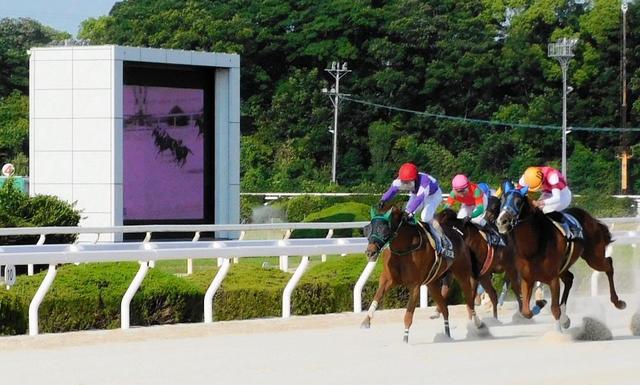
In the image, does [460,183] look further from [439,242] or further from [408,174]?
[408,174]

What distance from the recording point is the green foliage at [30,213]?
2244 cm

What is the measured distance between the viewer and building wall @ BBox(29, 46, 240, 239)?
26.4 meters

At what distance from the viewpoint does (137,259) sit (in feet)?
43.0

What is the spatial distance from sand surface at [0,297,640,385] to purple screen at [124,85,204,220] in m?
12.9

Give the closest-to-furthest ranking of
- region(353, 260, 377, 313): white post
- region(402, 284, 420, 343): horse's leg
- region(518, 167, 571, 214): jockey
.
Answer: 1. region(402, 284, 420, 343): horse's leg
2. region(518, 167, 571, 214): jockey
3. region(353, 260, 377, 313): white post

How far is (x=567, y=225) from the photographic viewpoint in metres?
13.3

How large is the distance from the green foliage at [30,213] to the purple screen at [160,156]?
3.41 m

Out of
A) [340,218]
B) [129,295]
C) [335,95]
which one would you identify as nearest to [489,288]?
[129,295]

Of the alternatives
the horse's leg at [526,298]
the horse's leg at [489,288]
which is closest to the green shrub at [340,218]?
the horse's leg at [489,288]

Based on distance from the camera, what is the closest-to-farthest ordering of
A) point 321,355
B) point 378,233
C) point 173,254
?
point 321,355 → point 378,233 → point 173,254

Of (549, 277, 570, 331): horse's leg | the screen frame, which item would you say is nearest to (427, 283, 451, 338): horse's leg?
(549, 277, 570, 331): horse's leg

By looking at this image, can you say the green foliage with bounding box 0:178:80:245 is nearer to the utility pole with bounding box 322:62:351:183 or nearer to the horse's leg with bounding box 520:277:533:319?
the horse's leg with bounding box 520:277:533:319

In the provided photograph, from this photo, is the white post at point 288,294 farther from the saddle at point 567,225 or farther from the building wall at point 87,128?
the building wall at point 87,128

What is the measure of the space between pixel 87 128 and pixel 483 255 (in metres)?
14.4
